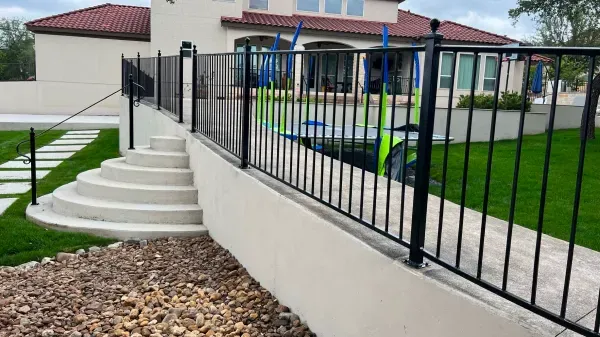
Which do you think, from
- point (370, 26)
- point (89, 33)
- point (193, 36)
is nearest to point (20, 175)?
point (193, 36)

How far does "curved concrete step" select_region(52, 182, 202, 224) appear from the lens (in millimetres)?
5926

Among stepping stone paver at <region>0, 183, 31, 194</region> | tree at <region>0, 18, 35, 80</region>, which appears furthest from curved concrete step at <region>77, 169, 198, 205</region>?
tree at <region>0, 18, 35, 80</region>

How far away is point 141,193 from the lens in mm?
6172

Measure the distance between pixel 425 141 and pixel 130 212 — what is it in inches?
172

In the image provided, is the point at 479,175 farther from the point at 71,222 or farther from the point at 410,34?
the point at 410,34

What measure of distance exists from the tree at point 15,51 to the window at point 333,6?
3078 cm

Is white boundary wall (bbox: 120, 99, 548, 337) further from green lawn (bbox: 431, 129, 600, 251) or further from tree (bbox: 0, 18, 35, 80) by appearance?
tree (bbox: 0, 18, 35, 80)

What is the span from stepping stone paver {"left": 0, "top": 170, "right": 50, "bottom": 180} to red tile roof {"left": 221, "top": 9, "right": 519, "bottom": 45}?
12.7m

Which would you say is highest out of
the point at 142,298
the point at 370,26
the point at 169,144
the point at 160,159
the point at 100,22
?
the point at 370,26

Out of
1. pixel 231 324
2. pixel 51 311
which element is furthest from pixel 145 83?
pixel 231 324

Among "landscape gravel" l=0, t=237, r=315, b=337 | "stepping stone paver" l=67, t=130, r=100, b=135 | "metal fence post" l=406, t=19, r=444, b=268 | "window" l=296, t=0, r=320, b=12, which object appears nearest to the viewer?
"metal fence post" l=406, t=19, r=444, b=268

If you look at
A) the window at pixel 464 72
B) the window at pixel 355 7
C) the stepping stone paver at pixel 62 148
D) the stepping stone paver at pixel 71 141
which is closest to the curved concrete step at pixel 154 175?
the stepping stone paver at pixel 62 148

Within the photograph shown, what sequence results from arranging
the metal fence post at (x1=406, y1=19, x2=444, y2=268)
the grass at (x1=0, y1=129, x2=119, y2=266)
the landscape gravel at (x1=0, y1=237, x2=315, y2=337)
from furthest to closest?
the grass at (x1=0, y1=129, x2=119, y2=266)
the landscape gravel at (x1=0, y1=237, x2=315, y2=337)
the metal fence post at (x1=406, y1=19, x2=444, y2=268)

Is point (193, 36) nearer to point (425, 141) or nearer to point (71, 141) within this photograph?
point (71, 141)
